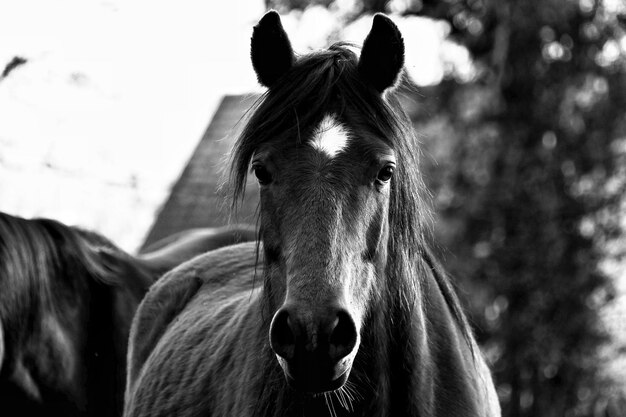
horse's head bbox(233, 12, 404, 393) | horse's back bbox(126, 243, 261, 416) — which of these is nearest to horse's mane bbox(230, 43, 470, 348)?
horse's head bbox(233, 12, 404, 393)

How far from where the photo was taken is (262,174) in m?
3.14

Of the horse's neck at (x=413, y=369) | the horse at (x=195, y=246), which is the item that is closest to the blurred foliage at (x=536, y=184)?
the horse at (x=195, y=246)

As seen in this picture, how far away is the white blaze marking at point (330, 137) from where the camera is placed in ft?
9.94

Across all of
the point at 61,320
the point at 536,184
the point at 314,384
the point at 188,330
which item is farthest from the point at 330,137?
the point at 536,184

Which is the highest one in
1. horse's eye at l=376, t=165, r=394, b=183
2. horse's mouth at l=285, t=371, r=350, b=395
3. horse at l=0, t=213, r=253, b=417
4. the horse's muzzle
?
Result: horse's eye at l=376, t=165, r=394, b=183

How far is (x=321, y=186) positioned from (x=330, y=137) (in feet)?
→ 0.78

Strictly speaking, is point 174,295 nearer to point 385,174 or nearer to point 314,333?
point 385,174

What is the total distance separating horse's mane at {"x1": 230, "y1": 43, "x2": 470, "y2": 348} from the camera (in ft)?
10.5

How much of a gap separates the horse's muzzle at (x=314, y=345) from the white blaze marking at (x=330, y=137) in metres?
0.65

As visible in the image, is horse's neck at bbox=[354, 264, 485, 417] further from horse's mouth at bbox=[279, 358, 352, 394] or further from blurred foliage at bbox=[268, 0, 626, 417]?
blurred foliage at bbox=[268, 0, 626, 417]

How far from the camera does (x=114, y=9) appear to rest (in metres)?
11.1

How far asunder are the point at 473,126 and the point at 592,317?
10.3ft

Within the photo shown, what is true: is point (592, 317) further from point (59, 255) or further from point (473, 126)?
point (59, 255)

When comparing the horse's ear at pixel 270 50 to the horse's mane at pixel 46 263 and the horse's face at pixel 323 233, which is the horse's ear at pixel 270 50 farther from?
the horse's mane at pixel 46 263
